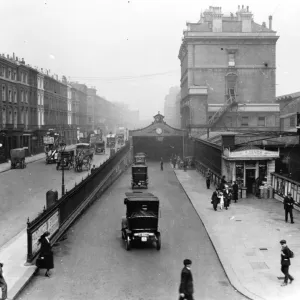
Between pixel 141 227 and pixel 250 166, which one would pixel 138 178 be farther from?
pixel 141 227

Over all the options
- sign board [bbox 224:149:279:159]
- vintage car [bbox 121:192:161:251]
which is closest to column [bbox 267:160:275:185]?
sign board [bbox 224:149:279:159]

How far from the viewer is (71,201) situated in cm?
2069

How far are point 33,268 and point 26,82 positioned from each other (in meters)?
55.1

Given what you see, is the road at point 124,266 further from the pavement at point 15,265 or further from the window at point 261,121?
the window at point 261,121

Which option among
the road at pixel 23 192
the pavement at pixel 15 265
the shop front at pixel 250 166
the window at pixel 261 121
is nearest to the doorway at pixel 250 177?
the shop front at pixel 250 166

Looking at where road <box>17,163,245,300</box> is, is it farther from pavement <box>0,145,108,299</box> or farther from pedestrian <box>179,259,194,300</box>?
pedestrian <box>179,259,194,300</box>

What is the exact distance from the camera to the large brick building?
6109cm

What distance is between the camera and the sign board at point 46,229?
1456cm

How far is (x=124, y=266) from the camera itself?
14445 millimetres

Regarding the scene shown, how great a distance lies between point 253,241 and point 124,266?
19.6 feet

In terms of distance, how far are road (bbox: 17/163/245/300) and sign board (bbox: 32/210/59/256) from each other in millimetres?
780

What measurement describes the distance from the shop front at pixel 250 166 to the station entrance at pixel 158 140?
3116cm

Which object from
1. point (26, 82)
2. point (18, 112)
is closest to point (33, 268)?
point (18, 112)

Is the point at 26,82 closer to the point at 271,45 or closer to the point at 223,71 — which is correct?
the point at 223,71
